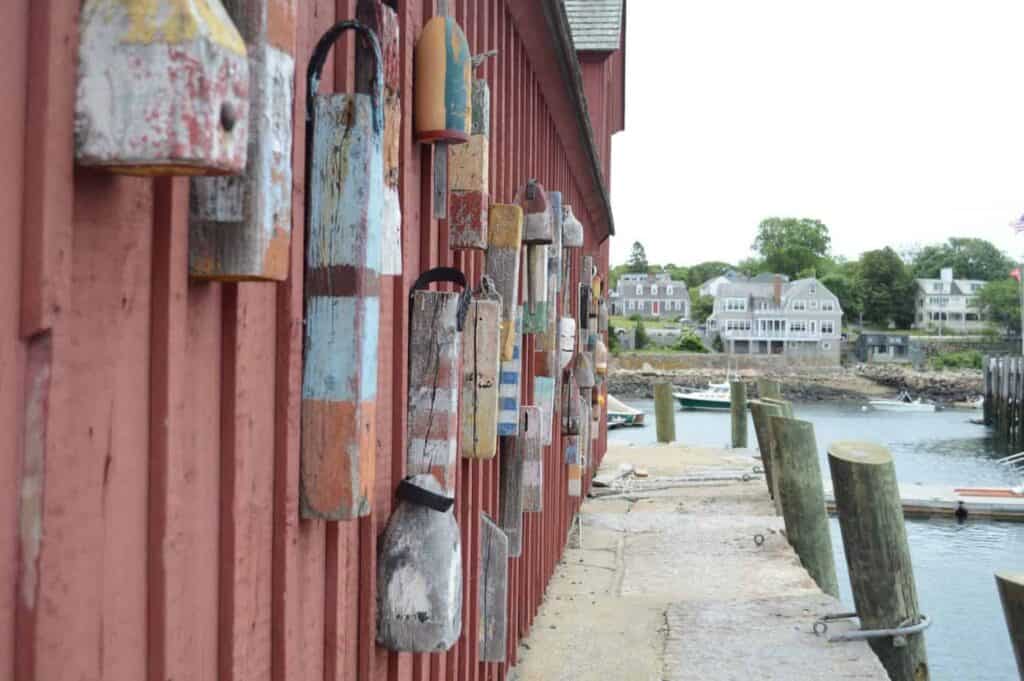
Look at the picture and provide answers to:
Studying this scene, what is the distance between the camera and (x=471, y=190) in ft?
11.6

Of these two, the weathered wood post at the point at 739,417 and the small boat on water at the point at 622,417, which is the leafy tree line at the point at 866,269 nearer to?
the small boat on water at the point at 622,417

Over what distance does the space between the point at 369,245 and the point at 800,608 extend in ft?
20.1

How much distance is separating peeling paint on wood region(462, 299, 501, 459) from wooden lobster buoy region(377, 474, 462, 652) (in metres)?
0.87

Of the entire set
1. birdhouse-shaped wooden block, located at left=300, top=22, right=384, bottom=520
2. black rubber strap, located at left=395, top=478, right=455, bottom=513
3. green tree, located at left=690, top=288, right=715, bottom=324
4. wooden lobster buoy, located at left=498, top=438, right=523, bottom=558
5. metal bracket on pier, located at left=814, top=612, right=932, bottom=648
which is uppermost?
green tree, located at left=690, top=288, right=715, bottom=324

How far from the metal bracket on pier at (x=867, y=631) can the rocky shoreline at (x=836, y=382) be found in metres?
63.0

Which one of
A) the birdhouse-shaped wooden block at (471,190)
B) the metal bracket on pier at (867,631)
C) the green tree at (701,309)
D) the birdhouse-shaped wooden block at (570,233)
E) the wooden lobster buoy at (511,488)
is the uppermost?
the green tree at (701,309)

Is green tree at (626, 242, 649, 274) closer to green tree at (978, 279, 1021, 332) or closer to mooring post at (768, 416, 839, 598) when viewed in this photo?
green tree at (978, 279, 1021, 332)

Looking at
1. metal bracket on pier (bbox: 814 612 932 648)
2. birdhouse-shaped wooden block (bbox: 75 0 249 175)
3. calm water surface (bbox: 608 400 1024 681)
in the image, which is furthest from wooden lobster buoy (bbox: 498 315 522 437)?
calm water surface (bbox: 608 400 1024 681)

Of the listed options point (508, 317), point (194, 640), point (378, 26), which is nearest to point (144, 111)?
point (194, 640)

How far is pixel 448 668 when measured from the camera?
3881 millimetres

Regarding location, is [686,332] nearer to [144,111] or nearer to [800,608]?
[800,608]

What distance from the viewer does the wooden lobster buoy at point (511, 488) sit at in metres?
5.10

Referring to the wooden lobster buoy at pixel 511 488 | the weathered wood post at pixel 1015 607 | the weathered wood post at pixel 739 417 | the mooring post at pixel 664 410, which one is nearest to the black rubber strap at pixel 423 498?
the wooden lobster buoy at pixel 511 488

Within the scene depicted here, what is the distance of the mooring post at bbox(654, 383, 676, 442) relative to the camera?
20688mm
